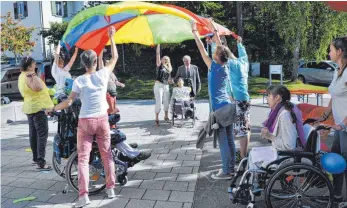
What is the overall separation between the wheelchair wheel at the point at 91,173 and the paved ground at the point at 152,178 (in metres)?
0.14

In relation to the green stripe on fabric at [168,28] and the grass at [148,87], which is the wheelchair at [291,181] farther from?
the grass at [148,87]

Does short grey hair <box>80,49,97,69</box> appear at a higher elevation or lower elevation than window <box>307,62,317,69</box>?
higher

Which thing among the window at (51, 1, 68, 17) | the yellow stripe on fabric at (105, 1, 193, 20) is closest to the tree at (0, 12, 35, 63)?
the window at (51, 1, 68, 17)

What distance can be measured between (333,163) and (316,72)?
17.6m

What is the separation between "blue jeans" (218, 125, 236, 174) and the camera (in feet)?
15.7

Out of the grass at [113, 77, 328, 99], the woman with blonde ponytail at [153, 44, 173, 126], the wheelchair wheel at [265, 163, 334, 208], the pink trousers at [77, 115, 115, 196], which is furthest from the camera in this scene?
the grass at [113, 77, 328, 99]

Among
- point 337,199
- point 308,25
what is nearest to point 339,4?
point 337,199

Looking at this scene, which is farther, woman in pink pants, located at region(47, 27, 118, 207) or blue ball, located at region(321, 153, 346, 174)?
woman in pink pants, located at region(47, 27, 118, 207)

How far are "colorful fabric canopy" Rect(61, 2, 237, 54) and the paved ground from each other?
84.7 inches

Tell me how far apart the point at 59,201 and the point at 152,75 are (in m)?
19.1

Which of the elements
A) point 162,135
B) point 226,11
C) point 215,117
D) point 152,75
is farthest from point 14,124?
point 226,11

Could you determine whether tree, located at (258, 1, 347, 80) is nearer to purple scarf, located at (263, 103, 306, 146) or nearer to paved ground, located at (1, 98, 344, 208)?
paved ground, located at (1, 98, 344, 208)

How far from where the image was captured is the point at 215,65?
14.9 ft

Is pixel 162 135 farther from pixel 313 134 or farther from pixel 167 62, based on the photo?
pixel 313 134
